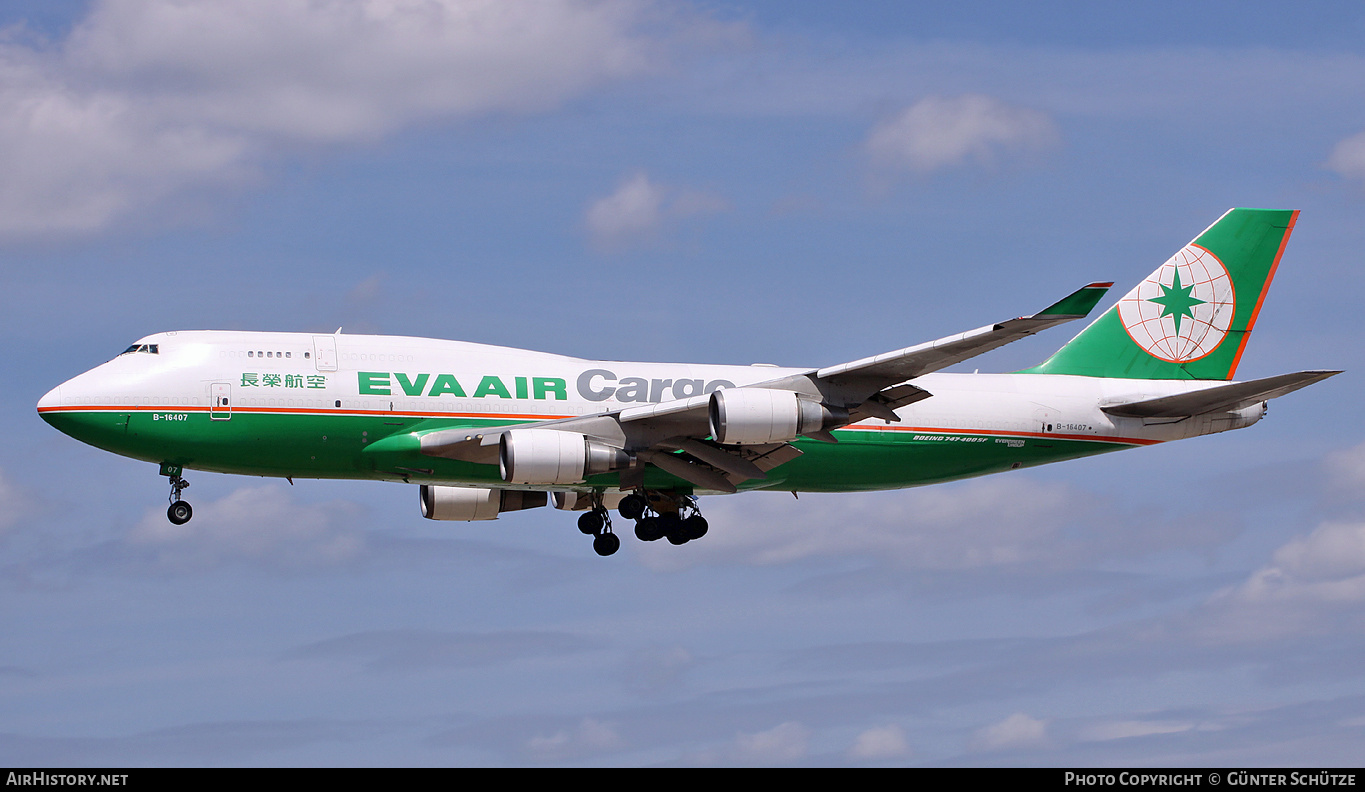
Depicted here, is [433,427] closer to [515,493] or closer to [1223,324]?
[515,493]

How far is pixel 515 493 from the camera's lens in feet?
156

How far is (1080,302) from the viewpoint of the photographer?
33250mm

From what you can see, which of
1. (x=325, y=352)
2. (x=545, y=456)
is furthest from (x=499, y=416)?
(x=325, y=352)

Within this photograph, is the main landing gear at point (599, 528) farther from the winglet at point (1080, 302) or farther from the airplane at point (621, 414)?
the winglet at point (1080, 302)

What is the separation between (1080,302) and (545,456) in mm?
13520

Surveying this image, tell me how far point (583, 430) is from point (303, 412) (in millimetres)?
7102

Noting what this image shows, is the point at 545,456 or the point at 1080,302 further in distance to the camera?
the point at 545,456

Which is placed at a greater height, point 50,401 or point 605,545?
→ point 50,401

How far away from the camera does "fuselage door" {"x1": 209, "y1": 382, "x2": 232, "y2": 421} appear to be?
39.2 m

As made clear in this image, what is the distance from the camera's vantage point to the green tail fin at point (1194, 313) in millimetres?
48094

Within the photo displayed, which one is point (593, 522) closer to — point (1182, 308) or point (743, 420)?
point (743, 420)

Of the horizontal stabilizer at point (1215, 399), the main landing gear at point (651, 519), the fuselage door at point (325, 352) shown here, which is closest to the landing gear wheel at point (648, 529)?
the main landing gear at point (651, 519)
